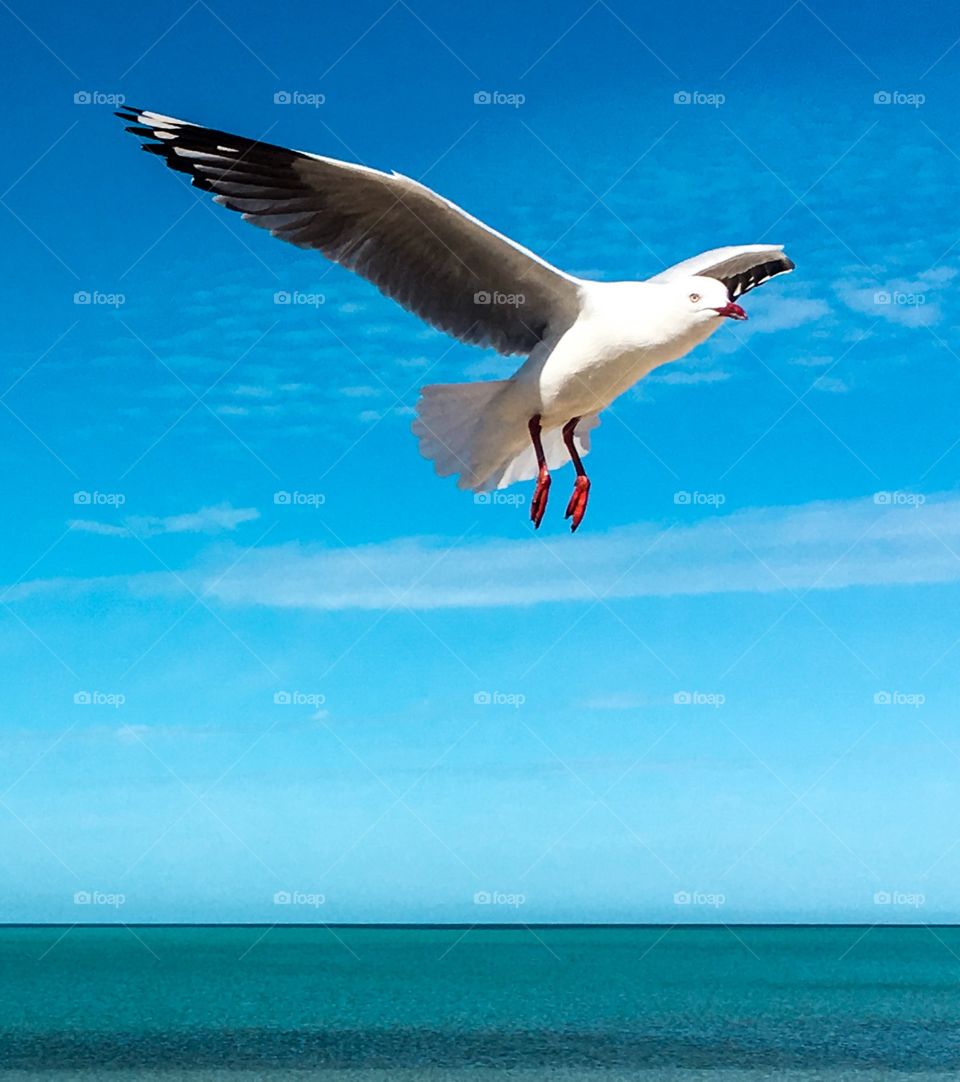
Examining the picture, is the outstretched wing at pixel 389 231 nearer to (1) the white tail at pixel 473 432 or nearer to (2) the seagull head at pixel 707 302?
(1) the white tail at pixel 473 432

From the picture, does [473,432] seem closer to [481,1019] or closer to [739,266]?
[739,266]

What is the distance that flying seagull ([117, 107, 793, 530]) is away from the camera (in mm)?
8047

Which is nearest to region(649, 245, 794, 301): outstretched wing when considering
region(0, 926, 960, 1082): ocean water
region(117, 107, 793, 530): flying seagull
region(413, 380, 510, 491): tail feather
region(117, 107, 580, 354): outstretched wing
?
region(117, 107, 793, 530): flying seagull

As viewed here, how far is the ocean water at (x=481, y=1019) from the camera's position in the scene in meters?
27.6

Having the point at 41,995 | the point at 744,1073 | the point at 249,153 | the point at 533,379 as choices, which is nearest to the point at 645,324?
the point at 533,379

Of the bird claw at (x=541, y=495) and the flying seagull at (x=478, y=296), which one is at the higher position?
the flying seagull at (x=478, y=296)

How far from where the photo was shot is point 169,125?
806cm

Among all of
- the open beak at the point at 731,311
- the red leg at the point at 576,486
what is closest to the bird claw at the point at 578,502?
the red leg at the point at 576,486

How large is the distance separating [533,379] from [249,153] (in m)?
1.94

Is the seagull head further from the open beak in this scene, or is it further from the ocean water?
the ocean water

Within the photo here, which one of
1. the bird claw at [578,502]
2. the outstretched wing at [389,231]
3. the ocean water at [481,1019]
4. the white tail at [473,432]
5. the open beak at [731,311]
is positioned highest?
the outstretched wing at [389,231]

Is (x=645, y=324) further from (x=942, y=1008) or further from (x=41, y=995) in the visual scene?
(x=41, y=995)

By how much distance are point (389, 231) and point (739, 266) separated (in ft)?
7.67

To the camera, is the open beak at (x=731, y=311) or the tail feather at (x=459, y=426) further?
the tail feather at (x=459, y=426)
